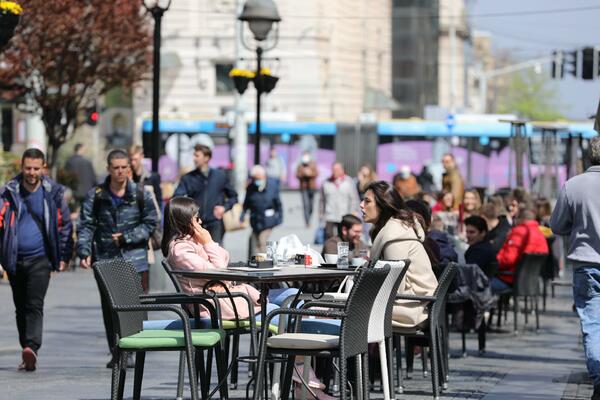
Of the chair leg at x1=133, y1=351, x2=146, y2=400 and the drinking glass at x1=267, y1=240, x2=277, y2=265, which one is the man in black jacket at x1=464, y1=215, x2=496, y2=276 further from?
the chair leg at x1=133, y1=351, x2=146, y2=400

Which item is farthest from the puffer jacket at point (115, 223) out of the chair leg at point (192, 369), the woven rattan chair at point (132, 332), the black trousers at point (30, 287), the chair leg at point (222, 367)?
the chair leg at point (192, 369)

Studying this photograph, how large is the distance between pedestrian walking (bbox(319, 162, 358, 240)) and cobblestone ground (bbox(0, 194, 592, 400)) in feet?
21.3

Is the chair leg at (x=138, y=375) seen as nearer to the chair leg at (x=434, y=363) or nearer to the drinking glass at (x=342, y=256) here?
the drinking glass at (x=342, y=256)

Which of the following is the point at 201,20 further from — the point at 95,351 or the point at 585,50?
the point at 95,351

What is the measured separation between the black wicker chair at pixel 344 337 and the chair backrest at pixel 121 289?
0.84m

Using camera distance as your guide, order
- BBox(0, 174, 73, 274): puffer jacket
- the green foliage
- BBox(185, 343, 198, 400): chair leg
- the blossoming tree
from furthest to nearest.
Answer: the green foliage
the blossoming tree
BBox(0, 174, 73, 274): puffer jacket
BBox(185, 343, 198, 400): chair leg

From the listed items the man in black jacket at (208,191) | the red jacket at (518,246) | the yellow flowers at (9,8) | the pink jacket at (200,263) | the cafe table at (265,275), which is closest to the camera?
the cafe table at (265,275)

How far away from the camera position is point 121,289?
9.62 meters

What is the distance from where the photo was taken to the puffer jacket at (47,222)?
13.2 meters

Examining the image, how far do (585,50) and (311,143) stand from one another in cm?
1806

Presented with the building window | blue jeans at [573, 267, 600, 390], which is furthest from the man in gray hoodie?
the building window

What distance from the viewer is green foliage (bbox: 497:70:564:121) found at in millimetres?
136500

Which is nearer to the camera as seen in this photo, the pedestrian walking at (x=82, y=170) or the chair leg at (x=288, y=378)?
the chair leg at (x=288, y=378)

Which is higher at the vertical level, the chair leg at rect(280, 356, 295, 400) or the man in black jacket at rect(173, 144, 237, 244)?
the man in black jacket at rect(173, 144, 237, 244)
